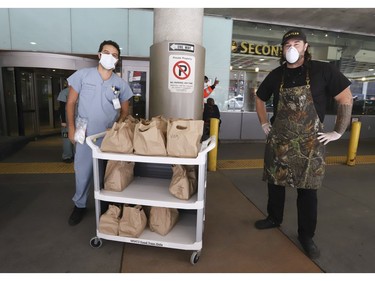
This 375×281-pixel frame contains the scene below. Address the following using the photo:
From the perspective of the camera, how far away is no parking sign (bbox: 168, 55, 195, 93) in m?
2.93

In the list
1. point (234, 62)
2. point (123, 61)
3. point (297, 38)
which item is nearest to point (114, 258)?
point (297, 38)

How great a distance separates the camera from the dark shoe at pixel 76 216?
2.69 m

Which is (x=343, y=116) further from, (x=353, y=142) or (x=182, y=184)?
(x=353, y=142)

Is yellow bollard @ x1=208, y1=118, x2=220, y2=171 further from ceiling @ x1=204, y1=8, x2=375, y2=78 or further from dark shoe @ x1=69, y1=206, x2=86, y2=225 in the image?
ceiling @ x1=204, y1=8, x2=375, y2=78

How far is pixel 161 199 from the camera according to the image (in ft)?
6.87

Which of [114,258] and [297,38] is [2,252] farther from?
[297,38]

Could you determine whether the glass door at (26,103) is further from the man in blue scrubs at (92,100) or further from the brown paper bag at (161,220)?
the brown paper bag at (161,220)

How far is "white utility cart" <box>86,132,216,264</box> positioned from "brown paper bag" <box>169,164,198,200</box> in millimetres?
46

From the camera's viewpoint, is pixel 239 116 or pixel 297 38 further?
pixel 239 116

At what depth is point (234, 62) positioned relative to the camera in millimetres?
7859

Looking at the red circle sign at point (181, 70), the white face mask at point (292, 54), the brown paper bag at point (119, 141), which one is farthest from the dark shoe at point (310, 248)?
the red circle sign at point (181, 70)

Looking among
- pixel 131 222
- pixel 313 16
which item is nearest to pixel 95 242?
pixel 131 222

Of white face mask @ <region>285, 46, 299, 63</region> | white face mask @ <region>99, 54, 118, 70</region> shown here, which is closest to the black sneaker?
white face mask @ <region>285, 46, 299, 63</region>

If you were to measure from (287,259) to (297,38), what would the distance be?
1787 millimetres
